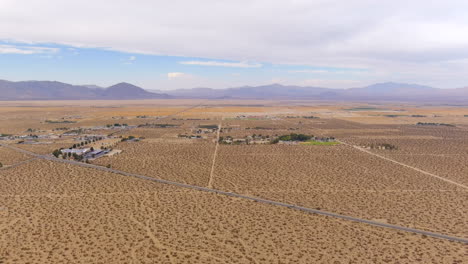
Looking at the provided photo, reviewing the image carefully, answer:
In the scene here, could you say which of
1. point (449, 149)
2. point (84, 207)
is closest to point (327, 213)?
point (84, 207)

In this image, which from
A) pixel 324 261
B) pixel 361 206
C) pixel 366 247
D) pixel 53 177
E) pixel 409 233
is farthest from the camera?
pixel 53 177

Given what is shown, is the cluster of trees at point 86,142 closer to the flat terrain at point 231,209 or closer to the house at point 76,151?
the house at point 76,151

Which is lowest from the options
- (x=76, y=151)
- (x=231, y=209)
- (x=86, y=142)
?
(x=231, y=209)

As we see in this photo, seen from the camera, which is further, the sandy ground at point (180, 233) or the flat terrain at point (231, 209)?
the flat terrain at point (231, 209)

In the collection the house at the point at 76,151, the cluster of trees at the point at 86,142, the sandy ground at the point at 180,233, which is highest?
the cluster of trees at the point at 86,142

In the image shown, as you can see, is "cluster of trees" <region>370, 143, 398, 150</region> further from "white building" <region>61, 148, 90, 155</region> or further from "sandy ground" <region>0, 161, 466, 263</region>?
"white building" <region>61, 148, 90, 155</region>

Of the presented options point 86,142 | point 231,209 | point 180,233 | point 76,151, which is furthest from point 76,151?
point 180,233

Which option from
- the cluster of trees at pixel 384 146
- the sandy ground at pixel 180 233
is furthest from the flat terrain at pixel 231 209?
the cluster of trees at pixel 384 146

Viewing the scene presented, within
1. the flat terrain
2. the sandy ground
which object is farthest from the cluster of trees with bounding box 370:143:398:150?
the sandy ground

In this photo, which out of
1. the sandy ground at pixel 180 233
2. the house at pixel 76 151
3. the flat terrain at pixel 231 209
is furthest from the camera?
the house at pixel 76 151

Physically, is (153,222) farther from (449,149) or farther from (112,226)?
(449,149)

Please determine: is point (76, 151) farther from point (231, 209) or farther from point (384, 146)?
point (384, 146)
